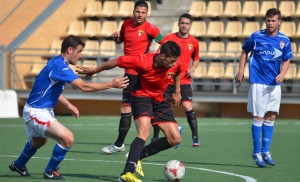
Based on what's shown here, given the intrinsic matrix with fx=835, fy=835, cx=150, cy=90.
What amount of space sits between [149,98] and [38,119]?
1.23 metres

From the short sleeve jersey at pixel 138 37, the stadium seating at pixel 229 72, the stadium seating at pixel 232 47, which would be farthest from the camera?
the stadium seating at pixel 232 47

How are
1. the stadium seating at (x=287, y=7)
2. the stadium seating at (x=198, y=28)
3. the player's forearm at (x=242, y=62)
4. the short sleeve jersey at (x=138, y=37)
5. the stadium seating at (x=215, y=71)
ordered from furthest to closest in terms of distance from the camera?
the stadium seating at (x=198, y=28) → the stadium seating at (x=287, y=7) → the stadium seating at (x=215, y=71) → the short sleeve jersey at (x=138, y=37) → the player's forearm at (x=242, y=62)

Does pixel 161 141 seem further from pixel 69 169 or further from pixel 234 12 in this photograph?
pixel 234 12

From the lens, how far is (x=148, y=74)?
895 centimetres

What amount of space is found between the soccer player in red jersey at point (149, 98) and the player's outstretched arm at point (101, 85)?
30cm

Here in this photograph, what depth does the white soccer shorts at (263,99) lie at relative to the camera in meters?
10.9

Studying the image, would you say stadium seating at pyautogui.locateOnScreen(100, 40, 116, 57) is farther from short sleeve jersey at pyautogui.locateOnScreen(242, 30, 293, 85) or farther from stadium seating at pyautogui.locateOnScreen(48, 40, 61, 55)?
short sleeve jersey at pyautogui.locateOnScreen(242, 30, 293, 85)

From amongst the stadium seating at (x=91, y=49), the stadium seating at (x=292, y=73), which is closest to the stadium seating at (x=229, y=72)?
the stadium seating at (x=292, y=73)

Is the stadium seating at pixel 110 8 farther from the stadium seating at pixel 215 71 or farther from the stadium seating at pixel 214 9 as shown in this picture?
the stadium seating at pixel 215 71

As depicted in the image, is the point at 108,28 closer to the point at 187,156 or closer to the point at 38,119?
the point at 187,156

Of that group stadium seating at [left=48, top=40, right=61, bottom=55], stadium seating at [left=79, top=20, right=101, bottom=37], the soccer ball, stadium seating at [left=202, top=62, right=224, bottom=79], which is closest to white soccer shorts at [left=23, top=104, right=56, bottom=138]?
the soccer ball

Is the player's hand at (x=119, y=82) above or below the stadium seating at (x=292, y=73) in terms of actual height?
above

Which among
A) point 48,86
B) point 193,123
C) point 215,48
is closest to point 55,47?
point 215,48

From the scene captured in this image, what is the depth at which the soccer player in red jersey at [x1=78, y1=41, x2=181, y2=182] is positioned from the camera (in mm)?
8687
